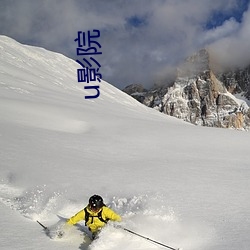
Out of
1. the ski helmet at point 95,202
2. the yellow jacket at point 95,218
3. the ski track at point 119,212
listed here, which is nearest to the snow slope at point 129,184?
the ski track at point 119,212

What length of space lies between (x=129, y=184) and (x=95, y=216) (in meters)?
2.43

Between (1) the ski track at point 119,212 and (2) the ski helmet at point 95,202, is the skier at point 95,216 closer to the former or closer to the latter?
(2) the ski helmet at point 95,202

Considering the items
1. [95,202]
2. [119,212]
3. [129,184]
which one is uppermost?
[129,184]

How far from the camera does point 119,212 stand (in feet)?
21.6

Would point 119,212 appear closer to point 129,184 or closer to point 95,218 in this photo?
point 95,218

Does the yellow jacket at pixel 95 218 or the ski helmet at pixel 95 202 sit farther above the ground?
the ski helmet at pixel 95 202

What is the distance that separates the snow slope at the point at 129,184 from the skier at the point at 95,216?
24 cm

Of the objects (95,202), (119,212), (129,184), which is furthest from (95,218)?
(129,184)

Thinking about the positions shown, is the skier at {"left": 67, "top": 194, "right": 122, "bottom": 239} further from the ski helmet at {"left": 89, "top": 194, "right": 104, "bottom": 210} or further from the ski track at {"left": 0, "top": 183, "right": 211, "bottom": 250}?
the ski track at {"left": 0, "top": 183, "right": 211, "bottom": 250}

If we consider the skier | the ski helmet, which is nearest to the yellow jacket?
the skier

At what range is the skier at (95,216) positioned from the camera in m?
5.66

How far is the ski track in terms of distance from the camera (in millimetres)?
5289

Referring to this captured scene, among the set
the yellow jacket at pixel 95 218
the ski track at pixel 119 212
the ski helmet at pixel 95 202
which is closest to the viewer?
the ski track at pixel 119 212

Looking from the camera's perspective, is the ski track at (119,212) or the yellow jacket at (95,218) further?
the yellow jacket at (95,218)
